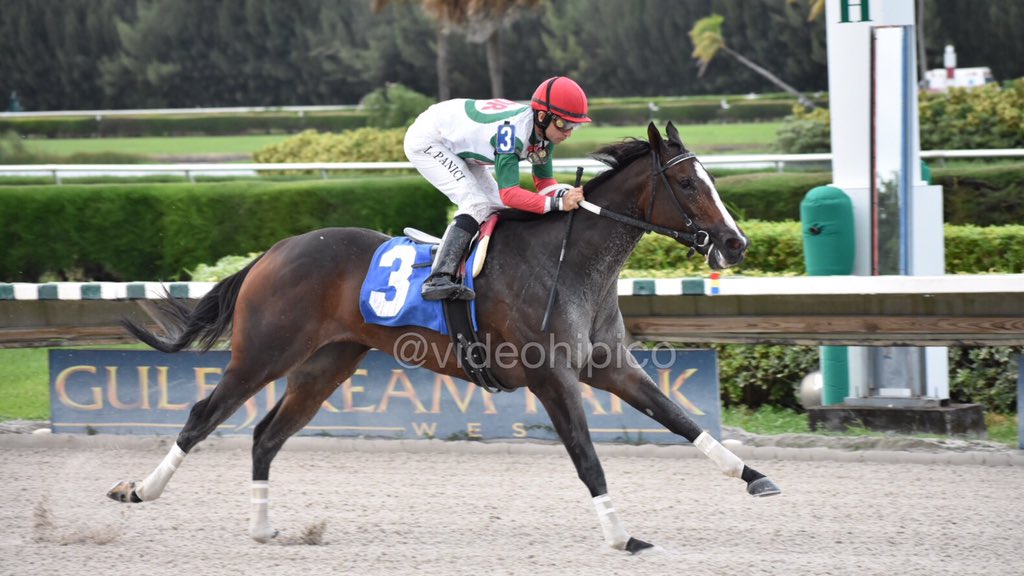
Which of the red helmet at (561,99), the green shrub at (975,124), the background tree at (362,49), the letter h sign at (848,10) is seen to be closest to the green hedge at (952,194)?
the letter h sign at (848,10)

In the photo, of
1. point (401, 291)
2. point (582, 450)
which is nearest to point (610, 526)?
point (582, 450)

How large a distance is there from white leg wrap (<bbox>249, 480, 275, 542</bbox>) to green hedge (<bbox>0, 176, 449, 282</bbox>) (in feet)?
19.6

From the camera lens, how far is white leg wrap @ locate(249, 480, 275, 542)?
4777 mm

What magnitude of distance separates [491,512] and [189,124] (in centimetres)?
2767

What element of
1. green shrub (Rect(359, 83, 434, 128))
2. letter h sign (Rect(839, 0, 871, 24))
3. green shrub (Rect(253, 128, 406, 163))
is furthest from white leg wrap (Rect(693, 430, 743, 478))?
green shrub (Rect(359, 83, 434, 128))

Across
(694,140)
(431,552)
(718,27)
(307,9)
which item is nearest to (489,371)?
(431,552)

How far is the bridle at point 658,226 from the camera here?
4.38m

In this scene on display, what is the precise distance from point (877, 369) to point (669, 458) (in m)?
A: 1.31

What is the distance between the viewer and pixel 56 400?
6812 millimetres

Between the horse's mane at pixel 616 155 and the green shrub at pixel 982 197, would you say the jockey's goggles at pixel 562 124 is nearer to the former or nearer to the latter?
the horse's mane at pixel 616 155

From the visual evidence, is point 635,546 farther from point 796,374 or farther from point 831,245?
point 796,374

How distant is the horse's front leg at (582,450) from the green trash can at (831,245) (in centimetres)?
256

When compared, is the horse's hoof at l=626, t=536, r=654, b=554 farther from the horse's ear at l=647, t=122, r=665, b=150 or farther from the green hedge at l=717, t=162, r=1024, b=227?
the green hedge at l=717, t=162, r=1024, b=227

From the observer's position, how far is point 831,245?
21.6ft
